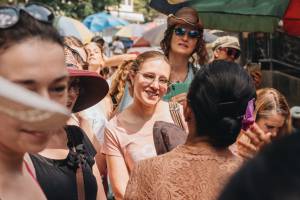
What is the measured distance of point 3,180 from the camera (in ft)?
6.12

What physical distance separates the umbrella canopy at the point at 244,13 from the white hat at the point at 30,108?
10.9 ft

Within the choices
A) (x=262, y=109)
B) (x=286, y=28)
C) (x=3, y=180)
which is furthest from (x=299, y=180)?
(x=286, y=28)

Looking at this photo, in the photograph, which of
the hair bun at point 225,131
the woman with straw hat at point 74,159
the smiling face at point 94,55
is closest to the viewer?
the woman with straw hat at point 74,159

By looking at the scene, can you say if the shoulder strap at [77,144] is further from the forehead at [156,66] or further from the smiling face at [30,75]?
the forehead at [156,66]

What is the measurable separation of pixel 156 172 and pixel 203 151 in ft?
0.68

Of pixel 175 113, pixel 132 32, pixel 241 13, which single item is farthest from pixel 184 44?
pixel 132 32

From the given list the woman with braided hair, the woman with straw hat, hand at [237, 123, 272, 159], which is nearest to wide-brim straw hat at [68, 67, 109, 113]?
the woman with straw hat

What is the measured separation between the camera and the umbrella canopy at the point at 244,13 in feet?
15.5

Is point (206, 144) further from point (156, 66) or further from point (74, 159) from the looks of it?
point (156, 66)

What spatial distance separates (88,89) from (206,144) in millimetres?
644

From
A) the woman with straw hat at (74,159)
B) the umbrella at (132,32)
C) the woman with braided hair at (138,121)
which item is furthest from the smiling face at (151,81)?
the umbrella at (132,32)

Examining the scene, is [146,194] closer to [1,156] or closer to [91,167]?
[91,167]

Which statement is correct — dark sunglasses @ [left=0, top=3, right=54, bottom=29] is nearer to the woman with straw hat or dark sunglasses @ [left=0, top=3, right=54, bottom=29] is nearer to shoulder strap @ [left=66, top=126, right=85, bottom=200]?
the woman with straw hat

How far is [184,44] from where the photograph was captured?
540 cm
